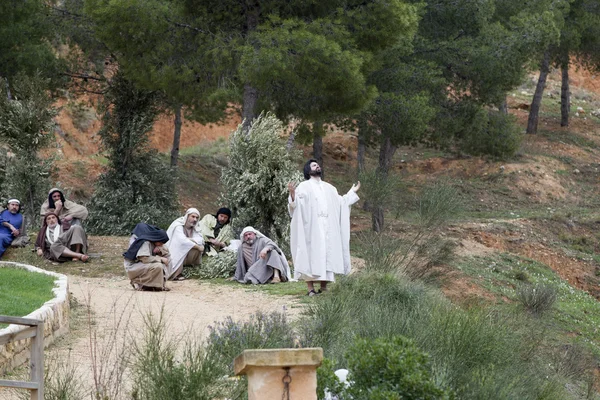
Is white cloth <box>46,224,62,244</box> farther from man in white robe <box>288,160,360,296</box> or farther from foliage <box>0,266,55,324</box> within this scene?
man in white robe <box>288,160,360,296</box>

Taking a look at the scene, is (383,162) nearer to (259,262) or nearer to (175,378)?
(259,262)

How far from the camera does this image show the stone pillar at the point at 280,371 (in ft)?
21.0

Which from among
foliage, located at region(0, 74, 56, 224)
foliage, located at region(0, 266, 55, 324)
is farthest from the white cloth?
foliage, located at region(0, 74, 56, 224)

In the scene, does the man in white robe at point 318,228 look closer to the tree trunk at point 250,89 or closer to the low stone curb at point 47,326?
the low stone curb at point 47,326

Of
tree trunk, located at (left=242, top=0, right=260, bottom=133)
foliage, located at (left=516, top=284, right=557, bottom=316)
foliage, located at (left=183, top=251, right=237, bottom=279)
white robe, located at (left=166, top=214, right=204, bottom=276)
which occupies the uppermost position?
tree trunk, located at (left=242, top=0, right=260, bottom=133)

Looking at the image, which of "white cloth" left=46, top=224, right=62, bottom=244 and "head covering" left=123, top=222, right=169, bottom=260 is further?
"white cloth" left=46, top=224, right=62, bottom=244

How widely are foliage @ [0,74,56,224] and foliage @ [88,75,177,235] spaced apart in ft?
7.31

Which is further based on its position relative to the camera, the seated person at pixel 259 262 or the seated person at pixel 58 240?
the seated person at pixel 58 240

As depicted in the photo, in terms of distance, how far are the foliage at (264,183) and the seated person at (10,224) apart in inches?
142

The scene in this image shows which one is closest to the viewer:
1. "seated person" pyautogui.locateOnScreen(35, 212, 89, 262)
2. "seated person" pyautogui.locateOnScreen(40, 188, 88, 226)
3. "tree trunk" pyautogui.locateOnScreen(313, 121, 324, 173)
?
"seated person" pyautogui.locateOnScreen(35, 212, 89, 262)

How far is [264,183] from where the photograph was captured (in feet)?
60.4

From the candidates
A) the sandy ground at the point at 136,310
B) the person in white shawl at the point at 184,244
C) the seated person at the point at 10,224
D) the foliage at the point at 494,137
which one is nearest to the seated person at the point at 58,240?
the seated person at the point at 10,224

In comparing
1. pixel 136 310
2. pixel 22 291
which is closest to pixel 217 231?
pixel 136 310

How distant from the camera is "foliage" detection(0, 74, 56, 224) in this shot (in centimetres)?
2109
